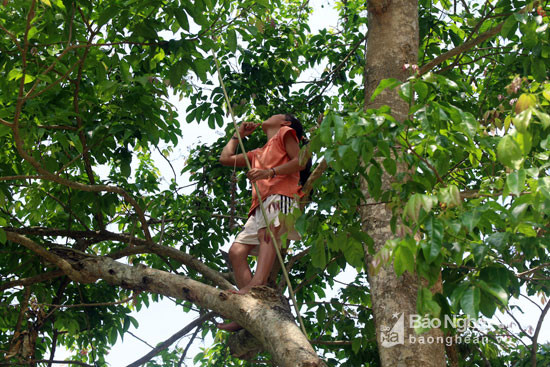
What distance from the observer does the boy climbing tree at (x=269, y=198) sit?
3725 mm

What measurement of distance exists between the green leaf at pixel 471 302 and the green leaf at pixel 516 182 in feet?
1.11

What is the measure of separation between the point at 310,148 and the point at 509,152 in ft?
2.81

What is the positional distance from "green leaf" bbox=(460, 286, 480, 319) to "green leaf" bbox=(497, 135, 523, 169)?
0.41 m

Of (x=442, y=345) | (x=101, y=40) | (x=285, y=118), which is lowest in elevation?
(x=442, y=345)

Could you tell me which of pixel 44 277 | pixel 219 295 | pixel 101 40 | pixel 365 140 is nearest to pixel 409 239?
pixel 365 140

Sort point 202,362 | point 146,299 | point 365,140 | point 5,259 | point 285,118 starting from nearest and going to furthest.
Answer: point 365,140, point 285,118, point 5,259, point 146,299, point 202,362

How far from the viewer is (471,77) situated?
17.3 feet

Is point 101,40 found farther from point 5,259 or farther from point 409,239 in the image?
point 409,239

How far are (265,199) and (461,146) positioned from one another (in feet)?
→ 5.14

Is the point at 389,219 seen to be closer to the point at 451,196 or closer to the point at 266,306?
the point at 266,306

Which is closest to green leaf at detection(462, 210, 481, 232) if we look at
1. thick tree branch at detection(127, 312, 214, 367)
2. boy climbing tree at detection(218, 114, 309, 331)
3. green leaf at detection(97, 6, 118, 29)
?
boy climbing tree at detection(218, 114, 309, 331)

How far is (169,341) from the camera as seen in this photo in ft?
14.6

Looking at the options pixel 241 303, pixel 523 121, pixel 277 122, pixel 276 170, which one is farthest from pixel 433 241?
pixel 277 122

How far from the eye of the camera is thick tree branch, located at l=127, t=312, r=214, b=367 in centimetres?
430
